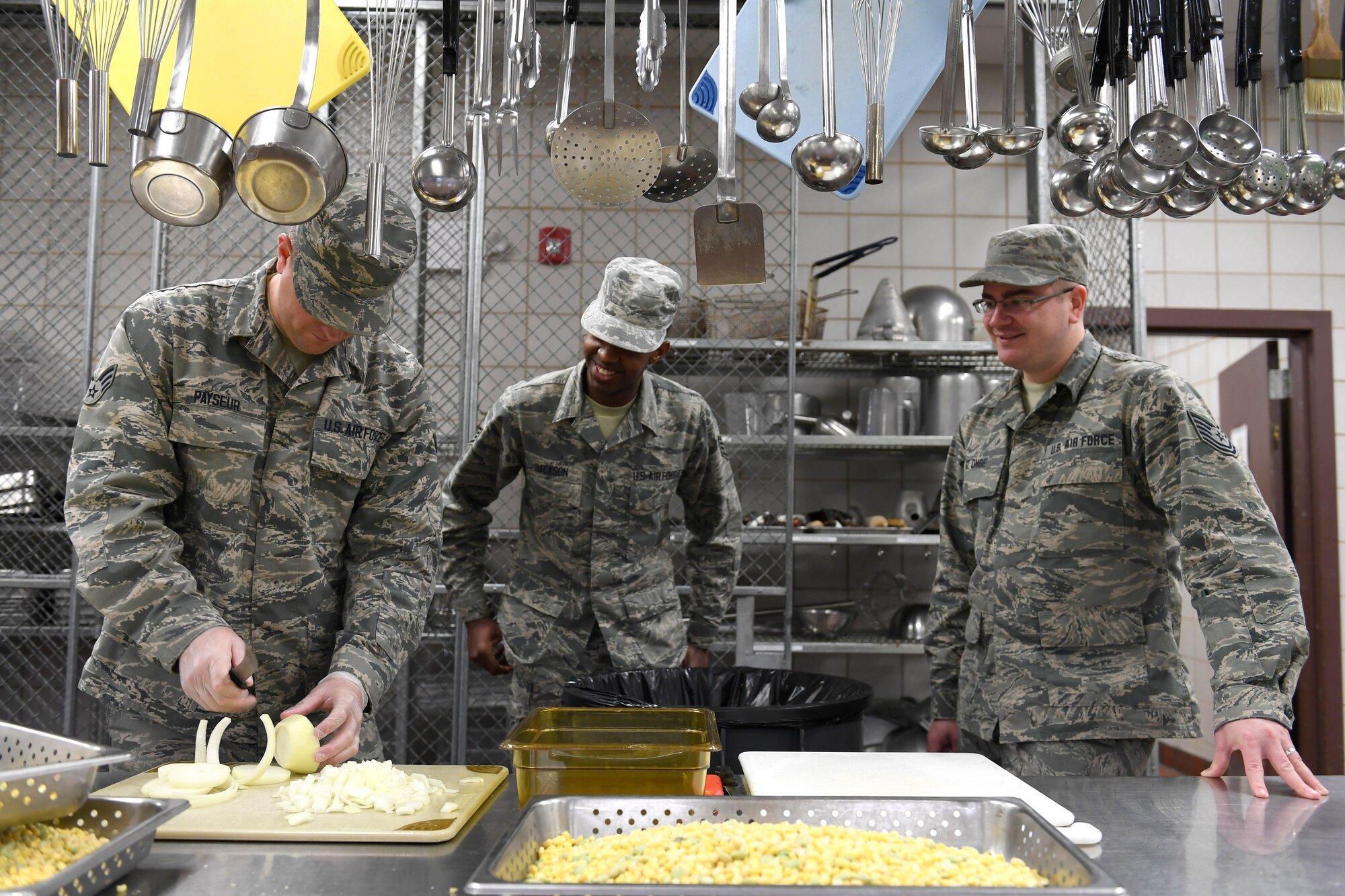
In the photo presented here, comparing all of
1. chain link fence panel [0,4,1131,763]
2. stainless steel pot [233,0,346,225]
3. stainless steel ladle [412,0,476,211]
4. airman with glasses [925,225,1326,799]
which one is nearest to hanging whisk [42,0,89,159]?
stainless steel pot [233,0,346,225]

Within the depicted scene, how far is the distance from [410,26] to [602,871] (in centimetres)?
117

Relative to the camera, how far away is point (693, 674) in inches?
84.3

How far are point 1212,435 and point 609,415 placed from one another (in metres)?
1.47

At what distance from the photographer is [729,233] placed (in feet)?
5.00

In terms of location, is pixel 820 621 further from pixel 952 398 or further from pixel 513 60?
pixel 513 60

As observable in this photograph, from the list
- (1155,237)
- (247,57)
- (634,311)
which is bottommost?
(634,311)

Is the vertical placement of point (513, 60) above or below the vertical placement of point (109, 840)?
above

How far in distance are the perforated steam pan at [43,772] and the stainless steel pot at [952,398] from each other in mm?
3132

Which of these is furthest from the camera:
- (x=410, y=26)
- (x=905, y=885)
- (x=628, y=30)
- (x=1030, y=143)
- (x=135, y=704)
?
(x=628, y=30)

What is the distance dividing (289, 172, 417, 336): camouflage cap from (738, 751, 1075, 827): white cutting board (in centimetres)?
99

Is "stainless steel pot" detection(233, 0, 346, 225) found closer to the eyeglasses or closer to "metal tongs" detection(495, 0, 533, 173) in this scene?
"metal tongs" detection(495, 0, 533, 173)

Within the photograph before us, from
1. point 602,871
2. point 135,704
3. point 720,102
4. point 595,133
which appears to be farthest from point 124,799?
point 720,102

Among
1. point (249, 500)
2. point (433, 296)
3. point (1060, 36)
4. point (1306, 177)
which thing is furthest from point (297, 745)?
point (433, 296)

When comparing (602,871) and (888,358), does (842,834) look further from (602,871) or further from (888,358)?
(888,358)
